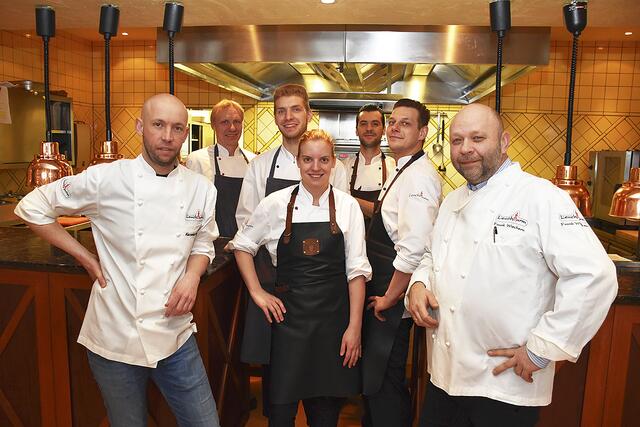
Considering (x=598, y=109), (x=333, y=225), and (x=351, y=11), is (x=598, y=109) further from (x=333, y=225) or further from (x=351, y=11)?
(x=333, y=225)

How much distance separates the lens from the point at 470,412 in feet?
4.97

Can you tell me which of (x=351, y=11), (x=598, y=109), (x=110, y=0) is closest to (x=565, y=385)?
(x=351, y=11)

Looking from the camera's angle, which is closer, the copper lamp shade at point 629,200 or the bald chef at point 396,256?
the copper lamp shade at point 629,200

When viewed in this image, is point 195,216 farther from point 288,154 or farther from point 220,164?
point 220,164

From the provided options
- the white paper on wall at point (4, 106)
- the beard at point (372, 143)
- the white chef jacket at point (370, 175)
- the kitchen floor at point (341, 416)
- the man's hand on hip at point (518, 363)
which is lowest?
the kitchen floor at point (341, 416)

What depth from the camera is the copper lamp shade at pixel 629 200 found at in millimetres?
1851

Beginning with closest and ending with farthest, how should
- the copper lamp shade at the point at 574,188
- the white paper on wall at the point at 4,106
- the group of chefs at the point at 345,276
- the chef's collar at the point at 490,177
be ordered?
the group of chefs at the point at 345,276 → the chef's collar at the point at 490,177 → the copper lamp shade at the point at 574,188 → the white paper on wall at the point at 4,106

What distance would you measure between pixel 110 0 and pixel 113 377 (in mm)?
1591

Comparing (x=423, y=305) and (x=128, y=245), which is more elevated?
(x=128, y=245)

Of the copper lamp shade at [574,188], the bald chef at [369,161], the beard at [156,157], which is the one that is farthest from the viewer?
the bald chef at [369,161]

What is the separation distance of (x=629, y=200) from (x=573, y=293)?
83 cm

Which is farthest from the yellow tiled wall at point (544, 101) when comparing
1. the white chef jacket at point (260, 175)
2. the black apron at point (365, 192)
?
the white chef jacket at point (260, 175)

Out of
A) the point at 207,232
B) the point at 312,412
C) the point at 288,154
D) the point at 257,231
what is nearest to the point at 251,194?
the point at 288,154

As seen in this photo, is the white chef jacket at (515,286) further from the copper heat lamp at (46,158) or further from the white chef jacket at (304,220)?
the copper heat lamp at (46,158)
